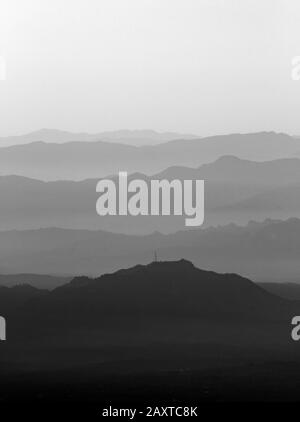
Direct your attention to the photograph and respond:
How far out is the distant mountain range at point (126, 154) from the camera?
252 centimetres

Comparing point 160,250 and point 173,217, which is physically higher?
point 173,217

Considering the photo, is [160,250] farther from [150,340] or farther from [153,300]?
[150,340]

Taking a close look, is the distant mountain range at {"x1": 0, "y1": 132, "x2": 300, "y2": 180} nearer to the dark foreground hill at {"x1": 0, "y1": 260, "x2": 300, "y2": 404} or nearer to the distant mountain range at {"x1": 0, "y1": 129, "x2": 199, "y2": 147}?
the distant mountain range at {"x1": 0, "y1": 129, "x2": 199, "y2": 147}

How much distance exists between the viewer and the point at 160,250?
2.53m

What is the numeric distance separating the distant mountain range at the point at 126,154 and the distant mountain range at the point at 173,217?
0.03 m

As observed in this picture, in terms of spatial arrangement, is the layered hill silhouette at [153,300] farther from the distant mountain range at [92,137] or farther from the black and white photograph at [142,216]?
the distant mountain range at [92,137]

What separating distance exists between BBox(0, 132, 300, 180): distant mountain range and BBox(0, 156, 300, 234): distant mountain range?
0.03m

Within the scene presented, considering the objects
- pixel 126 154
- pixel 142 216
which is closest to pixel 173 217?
pixel 142 216

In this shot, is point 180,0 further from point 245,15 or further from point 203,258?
point 203,258

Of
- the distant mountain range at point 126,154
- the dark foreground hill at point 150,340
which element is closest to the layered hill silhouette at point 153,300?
the dark foreground hill at point 150,340

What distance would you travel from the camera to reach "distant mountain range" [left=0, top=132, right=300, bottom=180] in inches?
99.3

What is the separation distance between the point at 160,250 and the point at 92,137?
0.46m
